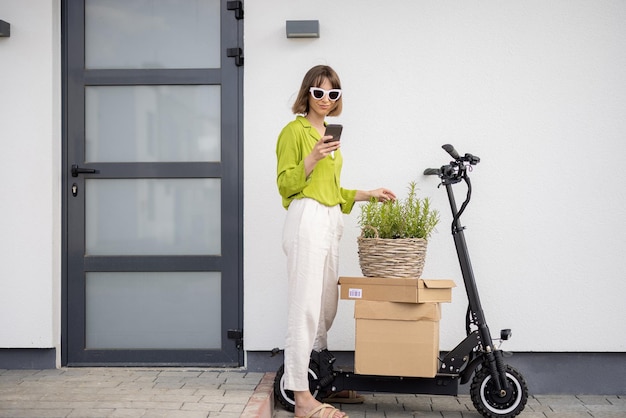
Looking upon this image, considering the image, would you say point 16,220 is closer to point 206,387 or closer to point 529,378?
point 206,387

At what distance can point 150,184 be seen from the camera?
5031mm

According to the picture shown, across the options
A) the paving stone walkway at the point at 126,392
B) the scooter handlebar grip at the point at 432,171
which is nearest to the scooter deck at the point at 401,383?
the paving stone walkway at the point at 126,392

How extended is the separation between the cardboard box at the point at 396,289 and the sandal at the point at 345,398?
0.75 metres

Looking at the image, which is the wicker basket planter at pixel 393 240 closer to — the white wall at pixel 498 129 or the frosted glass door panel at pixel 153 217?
the white wall at pixel 498 129

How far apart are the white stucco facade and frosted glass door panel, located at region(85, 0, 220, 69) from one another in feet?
1.07

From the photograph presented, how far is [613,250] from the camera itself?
4.81 metres

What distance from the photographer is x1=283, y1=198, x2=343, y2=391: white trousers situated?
3957mm

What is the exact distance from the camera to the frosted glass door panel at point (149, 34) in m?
5.02

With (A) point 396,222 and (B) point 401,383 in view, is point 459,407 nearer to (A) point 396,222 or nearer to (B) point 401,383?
(B) point 401,383

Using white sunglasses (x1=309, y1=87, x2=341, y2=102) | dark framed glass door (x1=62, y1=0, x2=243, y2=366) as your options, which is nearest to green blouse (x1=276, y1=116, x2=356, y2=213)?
white sunglasses (x1=309, y1=87, x2=341, y2=102)

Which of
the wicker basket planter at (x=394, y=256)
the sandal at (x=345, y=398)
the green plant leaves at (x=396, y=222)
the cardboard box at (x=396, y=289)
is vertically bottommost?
the sandal at (x=345, y=398)

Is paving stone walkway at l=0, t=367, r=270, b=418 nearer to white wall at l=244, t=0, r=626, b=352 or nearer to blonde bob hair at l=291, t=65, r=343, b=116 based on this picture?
white wall at l=244, t=0, r=626, b=352

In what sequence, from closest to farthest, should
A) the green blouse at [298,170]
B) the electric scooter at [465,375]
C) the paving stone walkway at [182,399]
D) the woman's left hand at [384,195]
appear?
1. the paving stone walkway at [182,399]
2. the green blouse at [298,170]
3. the electric scooter at [465,375]
4. the woman's left hand at [384,195]

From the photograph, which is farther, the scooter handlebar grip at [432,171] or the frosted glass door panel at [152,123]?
the frosted glass door panel at [152,123]
